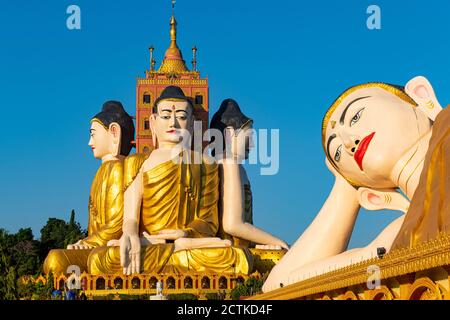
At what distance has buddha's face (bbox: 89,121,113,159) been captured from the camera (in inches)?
995


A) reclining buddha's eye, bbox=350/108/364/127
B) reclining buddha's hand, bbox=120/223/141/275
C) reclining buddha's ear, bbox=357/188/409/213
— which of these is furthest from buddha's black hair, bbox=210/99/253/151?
reclining buddha's eye, bbox=350/108/364/127

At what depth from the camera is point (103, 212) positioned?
23938 mm

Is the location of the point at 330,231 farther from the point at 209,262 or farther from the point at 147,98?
the point at 147,98

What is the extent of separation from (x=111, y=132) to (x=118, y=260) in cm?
511

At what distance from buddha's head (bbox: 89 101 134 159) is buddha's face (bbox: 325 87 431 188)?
16941mm

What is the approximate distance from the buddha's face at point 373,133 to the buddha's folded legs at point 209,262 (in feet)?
42.7

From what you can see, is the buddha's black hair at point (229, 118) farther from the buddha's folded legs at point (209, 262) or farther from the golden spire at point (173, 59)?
the golden spire at point (173, 59)

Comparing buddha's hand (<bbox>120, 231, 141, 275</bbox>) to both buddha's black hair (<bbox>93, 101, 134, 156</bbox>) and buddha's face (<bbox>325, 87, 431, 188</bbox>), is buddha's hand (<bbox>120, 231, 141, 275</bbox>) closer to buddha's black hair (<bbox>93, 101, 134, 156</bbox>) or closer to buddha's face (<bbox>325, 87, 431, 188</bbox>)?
buddha's black hair (<bbox>93, 101, 134, 156</bbox>)

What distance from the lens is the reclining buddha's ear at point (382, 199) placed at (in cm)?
894

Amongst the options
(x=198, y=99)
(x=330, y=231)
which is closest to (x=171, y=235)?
(x=198, y=99)

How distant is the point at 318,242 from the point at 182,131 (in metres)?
14.1

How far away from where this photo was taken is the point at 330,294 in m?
7.30
